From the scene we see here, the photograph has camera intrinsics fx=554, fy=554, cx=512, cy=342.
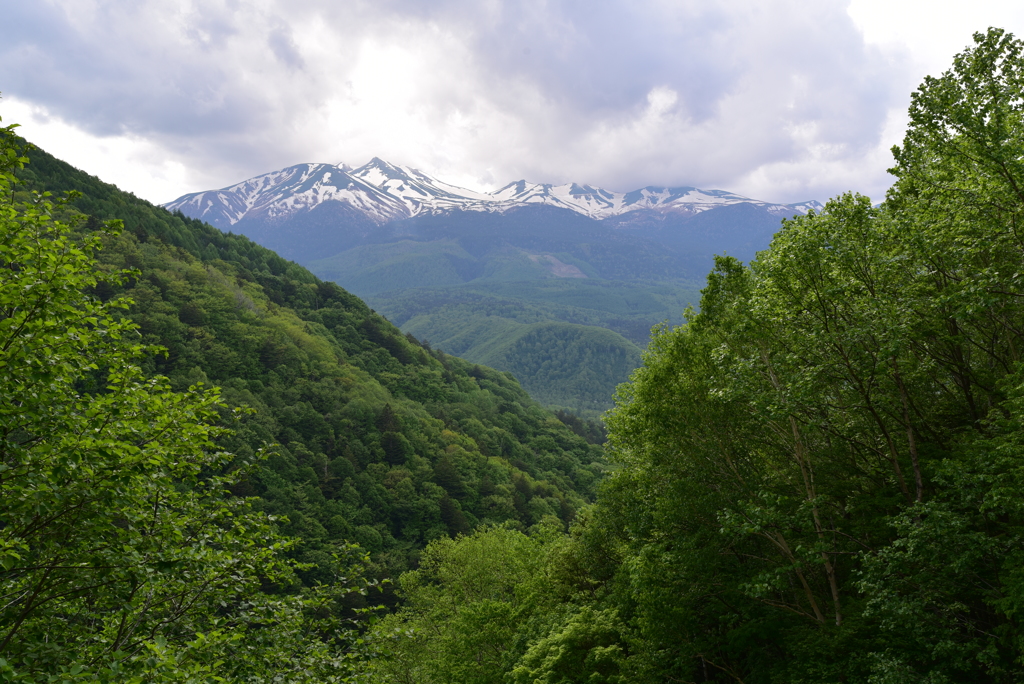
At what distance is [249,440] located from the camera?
272 ft

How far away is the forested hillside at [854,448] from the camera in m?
13.1

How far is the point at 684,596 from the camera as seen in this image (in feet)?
63.8

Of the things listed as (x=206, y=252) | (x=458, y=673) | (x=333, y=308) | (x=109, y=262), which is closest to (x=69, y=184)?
(x=206, y=252)

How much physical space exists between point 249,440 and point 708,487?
260ft

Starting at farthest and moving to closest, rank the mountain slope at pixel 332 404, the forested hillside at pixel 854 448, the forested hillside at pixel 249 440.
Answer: the mountain slope at pixel 332 404 < the forested hillside at pixel 854 448 < the forested hillside at pixel 249 440

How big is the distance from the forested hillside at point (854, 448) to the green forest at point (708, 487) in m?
0.11

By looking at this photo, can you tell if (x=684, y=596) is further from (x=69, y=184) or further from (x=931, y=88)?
(x=69, y=184)

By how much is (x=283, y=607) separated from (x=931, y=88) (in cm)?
2191

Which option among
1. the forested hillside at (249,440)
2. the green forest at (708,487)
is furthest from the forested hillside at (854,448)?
the forested hillside at (249,440)

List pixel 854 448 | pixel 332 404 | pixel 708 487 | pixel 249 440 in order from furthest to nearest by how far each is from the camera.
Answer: pixel 332 404 < pixel 249 440 < pixel 854 448 < pixel 708 487

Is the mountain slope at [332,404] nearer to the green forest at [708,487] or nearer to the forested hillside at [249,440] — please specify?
the forested hillside at [249,440]

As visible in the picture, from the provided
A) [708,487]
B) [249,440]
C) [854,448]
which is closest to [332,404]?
[249,440]

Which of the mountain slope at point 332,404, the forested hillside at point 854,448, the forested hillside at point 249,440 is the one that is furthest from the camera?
the mountain slope at point 332,404

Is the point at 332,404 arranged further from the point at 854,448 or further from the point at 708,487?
the point at 854,448
